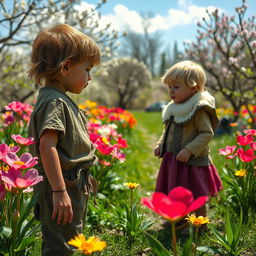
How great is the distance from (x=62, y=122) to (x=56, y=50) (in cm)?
36

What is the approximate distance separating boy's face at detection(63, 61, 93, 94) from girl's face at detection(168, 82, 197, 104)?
41.6 inches

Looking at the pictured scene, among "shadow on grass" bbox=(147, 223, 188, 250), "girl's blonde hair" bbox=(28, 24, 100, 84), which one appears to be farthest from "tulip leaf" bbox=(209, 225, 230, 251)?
"girl's blonde hair" bbox=(28, 24, 100, 84)

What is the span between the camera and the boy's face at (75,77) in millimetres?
1677

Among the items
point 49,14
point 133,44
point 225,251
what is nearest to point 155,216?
point 225,251

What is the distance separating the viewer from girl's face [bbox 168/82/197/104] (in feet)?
8.43

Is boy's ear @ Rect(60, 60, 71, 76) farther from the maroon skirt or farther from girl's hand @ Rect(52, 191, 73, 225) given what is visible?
the maroon skirt

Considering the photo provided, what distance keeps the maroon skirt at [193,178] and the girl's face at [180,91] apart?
46 cm

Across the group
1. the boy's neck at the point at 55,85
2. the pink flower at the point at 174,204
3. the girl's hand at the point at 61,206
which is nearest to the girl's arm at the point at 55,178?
the girl's hand at the point at 61,206

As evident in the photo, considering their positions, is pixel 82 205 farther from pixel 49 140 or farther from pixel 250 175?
pixel 250 175

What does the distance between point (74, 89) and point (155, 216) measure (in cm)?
174

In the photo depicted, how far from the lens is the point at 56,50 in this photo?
161 cm

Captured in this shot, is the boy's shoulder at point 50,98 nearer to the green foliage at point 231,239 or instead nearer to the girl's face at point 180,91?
the green foliage at point 231,239

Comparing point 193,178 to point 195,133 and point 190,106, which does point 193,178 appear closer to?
point 195,133

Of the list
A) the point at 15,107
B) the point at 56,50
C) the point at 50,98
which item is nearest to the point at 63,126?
the point at 50,98
